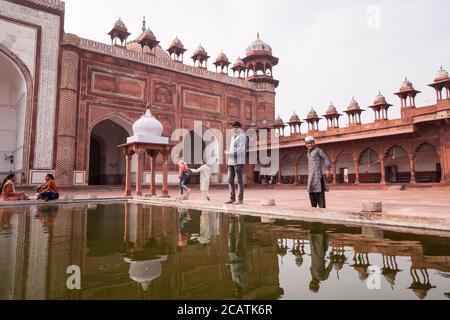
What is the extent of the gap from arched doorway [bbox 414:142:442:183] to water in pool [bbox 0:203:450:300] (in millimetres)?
16760

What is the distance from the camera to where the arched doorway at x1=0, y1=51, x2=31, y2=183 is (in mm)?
14875

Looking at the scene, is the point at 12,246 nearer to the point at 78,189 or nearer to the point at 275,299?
the point at 275,299

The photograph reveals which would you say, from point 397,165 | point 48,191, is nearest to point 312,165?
point 48,191

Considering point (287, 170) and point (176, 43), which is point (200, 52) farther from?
point (287, 170)

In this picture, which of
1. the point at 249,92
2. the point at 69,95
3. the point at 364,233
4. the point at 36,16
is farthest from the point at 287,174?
the point at 364,233

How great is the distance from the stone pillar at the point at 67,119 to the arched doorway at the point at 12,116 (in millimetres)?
1463

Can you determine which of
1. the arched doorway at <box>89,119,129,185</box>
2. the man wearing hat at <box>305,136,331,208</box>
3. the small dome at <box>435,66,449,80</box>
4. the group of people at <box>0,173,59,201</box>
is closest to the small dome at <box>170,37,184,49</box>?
the arched doorway at <box>89,119,129,185</box>

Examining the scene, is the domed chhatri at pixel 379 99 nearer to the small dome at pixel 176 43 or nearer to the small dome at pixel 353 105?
the small dome at pixel 353 105

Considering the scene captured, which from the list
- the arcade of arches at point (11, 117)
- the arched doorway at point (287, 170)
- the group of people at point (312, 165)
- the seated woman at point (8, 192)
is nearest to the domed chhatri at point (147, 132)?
the seated woman at point (8, 192)

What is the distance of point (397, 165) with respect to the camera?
18734 mm

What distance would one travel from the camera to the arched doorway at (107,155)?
68.8 feet

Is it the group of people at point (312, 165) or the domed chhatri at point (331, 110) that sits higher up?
the domed chhatri at point (331, 110)

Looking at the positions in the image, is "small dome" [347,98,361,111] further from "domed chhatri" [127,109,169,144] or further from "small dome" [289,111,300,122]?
"domed chhatri" [127,109,169,144]

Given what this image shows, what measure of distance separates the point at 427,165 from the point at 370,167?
9.94 feet
